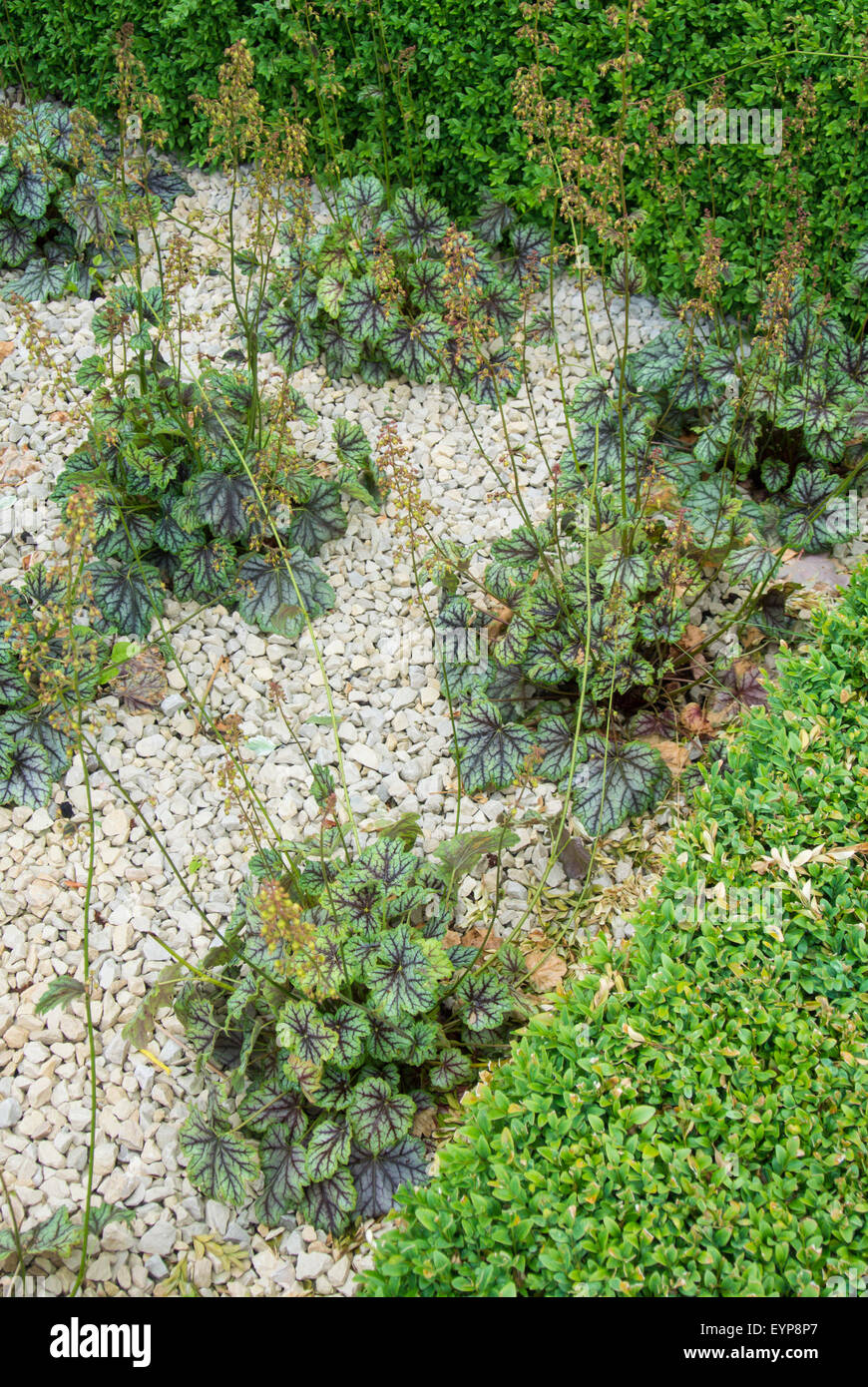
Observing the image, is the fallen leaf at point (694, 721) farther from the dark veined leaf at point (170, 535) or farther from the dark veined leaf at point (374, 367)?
the dark veined leaf at point (374, 367)

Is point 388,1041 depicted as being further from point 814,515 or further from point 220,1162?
point 814,515

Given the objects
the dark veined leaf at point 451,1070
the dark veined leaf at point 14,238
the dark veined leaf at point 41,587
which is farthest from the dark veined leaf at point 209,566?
the dark veined leaf at point 14,238

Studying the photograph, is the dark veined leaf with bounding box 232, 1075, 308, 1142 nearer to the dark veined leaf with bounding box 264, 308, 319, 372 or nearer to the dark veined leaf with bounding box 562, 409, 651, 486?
the dark veined leaf with bounding box 562, 409, 651, 486

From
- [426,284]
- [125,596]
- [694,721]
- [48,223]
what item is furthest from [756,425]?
[48,223]

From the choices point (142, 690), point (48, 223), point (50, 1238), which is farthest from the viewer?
point (48, 223)

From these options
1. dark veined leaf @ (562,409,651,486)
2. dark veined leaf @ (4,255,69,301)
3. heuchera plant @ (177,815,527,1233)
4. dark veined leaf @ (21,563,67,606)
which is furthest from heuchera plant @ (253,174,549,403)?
heuchera plant @ (177,815,527,1233)
